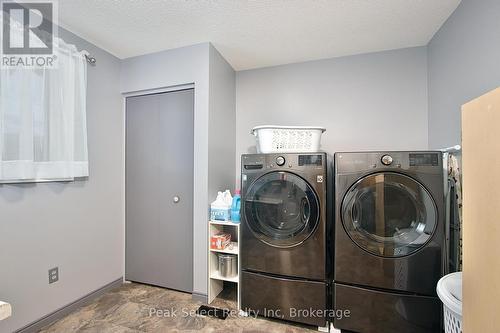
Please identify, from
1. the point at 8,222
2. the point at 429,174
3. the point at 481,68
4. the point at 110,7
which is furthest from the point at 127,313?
the point at 481,68

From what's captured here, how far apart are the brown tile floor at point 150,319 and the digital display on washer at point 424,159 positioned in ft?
4.65

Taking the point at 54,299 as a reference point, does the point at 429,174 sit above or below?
above

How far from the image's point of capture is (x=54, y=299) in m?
1.67

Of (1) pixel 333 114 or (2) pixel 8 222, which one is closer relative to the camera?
(2) pixel 8 222

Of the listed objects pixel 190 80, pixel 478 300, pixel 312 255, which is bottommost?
pixel 312 255

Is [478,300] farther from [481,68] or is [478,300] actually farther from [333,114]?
[333,114]

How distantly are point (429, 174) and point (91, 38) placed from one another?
2.87 m

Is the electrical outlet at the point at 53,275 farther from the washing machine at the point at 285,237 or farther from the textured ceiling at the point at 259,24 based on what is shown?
the textured ceiling at the point at 259,24

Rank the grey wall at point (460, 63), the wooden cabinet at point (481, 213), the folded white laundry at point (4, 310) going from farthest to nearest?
1. the grey wall at point (460, 63)
2. the folded white laundry at point (4, 310)
3. the wooden cabinet at point (481, 213)

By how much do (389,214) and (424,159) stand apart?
424mm

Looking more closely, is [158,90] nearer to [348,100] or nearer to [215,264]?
[215,264]

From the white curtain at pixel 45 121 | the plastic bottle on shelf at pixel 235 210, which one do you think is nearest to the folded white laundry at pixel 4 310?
the white curtain at pixel 45 121

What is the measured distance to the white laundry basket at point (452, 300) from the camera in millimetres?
938

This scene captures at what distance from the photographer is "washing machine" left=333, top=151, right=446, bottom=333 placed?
1.40m
